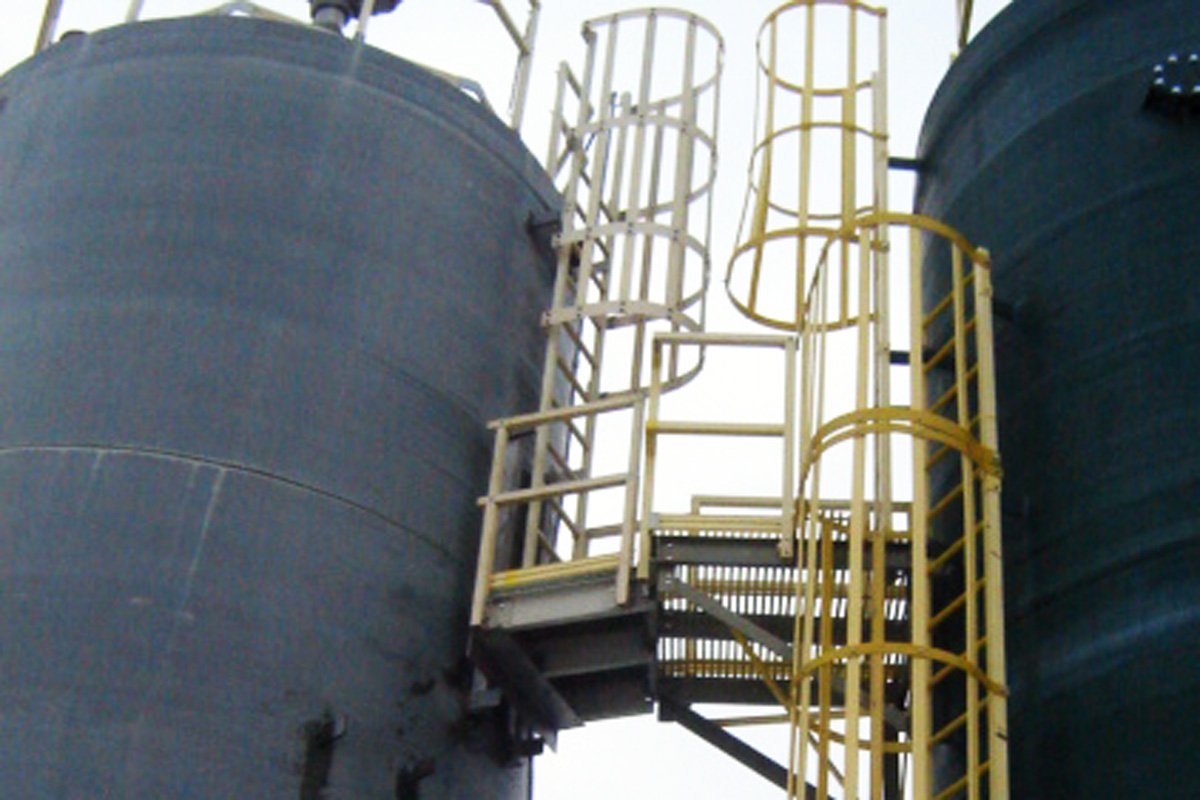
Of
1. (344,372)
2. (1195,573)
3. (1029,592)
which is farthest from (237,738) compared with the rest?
(1195,573)

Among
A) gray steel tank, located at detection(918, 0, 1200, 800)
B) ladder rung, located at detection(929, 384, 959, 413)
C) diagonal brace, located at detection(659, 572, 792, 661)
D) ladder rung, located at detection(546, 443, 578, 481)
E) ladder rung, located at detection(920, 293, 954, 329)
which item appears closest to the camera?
gray steel tank, located at detection(918, 0, 1200, 800)

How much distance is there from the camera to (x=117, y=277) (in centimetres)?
1614

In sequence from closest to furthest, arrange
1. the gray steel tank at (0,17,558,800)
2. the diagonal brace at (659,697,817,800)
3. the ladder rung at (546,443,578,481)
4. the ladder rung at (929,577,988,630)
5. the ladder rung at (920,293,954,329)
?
the ladder rung at (929,577,988,630)
the gray steel tank at (0,17,558,800)
the ladder rung at (920,293,954,329)
the diagonal brace at (659,697,817,800)
the ladder rung at (546,443,578,481)

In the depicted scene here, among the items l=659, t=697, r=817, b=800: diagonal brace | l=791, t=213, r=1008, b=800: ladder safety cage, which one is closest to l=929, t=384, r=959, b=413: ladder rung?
l=791, t=213, r=1008, b=800: ladder safety cage

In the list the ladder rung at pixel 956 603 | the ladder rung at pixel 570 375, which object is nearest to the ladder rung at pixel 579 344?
the ladder rung at pixel 570 375

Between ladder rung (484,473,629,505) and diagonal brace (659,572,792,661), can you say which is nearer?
diagonal brace (659,572,792,661)

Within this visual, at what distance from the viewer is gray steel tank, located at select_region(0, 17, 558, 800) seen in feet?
47.3

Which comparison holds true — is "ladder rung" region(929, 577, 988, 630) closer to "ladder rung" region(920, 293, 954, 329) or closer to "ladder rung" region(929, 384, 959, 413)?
"ladder rung" region(929, 384, 959, 413)

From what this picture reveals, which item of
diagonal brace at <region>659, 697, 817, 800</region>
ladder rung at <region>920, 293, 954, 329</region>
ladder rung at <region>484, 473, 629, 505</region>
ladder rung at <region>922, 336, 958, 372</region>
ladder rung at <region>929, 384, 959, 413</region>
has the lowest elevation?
diagonal brace at <region>659, 697, 817, 800</region>

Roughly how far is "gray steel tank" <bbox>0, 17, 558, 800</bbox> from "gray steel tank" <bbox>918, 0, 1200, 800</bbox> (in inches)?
186

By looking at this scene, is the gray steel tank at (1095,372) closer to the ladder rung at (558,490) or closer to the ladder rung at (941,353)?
the ladder rung at (941,353)

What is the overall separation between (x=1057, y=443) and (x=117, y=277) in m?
7.58

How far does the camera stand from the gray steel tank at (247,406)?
1441 centimetres

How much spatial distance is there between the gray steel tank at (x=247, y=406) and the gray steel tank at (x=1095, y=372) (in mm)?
4713
